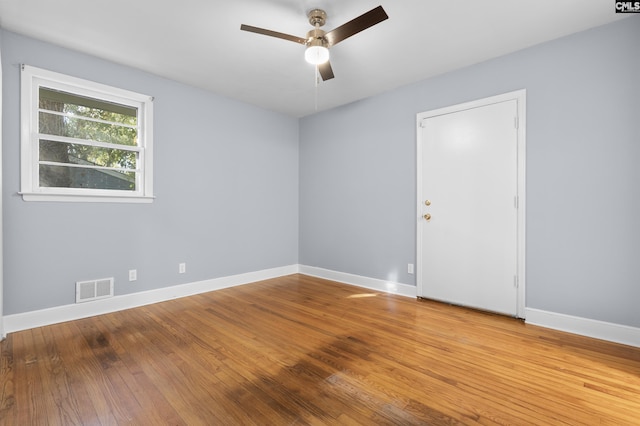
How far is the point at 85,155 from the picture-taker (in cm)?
303

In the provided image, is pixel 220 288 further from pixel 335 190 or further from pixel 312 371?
pixel 312 371

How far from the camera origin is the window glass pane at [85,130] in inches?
111

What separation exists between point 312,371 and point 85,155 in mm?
3081

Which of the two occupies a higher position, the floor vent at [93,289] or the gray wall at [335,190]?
the gray wall at [335,190]

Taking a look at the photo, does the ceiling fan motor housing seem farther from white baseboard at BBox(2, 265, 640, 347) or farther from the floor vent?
the floor vent

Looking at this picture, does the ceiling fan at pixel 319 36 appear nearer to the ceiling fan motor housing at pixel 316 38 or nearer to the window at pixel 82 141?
the ceiling fan motor housing at pixel 316 38

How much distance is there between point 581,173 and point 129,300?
4.66m

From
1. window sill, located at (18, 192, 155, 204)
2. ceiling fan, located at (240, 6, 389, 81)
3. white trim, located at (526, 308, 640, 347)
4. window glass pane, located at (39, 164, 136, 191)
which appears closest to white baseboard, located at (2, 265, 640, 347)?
white trim, located at (526, 308, 640, 347)

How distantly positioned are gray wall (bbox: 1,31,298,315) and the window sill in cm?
5

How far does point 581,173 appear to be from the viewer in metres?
2.60

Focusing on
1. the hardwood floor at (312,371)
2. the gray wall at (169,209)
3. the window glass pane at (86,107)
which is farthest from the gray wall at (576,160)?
the window glass pane at (86,107)

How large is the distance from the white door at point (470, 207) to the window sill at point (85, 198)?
332cm

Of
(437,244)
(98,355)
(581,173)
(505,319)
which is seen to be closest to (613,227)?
(581,173)

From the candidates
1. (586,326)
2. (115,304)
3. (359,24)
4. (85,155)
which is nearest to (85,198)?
(85,155)
